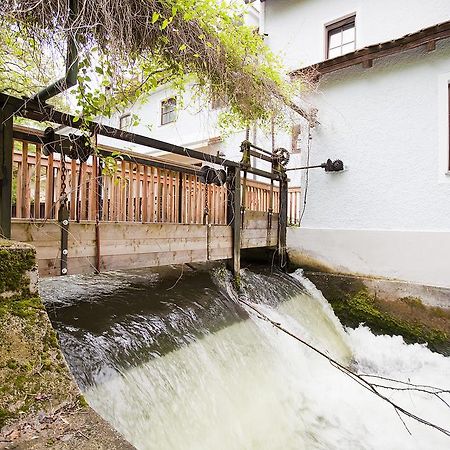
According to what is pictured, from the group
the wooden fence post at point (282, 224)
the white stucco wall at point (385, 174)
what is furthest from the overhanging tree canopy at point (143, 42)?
the white stucco wall at point (385, 174)

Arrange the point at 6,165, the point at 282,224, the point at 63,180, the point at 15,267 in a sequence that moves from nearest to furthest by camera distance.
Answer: the point at 15,267 < the point at 6,165 < the point at 63,180 < the point at 282,224

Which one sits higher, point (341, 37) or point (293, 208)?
Answer: point (341, 37)

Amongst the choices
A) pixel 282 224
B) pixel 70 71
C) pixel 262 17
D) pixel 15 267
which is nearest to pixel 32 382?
pixel 15 267

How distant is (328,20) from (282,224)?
17.0ft

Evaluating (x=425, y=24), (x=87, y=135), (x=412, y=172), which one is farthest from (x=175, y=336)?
(x=425, y=24)

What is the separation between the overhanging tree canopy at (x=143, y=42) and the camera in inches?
110

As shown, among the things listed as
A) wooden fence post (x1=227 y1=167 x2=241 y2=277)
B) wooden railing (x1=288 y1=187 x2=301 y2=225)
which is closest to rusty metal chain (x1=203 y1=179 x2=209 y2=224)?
wooden fence post (x1=227 y1=167 x2=241 y2=277)

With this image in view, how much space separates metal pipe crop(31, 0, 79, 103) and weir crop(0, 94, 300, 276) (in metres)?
0.16

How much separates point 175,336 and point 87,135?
7.12ft

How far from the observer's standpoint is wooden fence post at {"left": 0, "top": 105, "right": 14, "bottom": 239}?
8.65 feet

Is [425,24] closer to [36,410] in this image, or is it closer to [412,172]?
[412,172]

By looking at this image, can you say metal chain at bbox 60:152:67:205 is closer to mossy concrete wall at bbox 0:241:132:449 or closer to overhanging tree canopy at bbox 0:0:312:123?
overhanging tree canopy at bbox 0:0:312:123

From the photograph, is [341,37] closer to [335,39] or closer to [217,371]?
[335,39]

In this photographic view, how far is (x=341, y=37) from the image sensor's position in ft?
25.8
